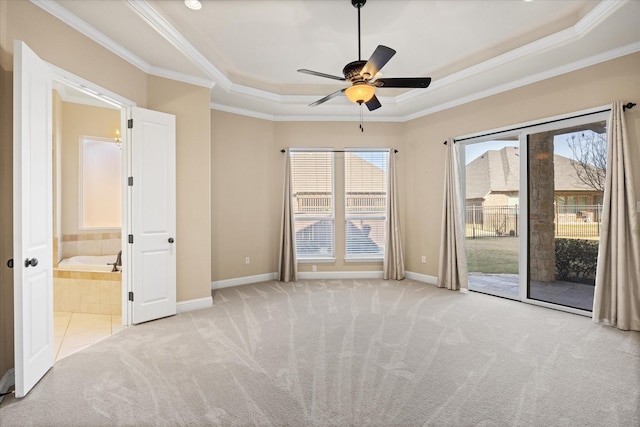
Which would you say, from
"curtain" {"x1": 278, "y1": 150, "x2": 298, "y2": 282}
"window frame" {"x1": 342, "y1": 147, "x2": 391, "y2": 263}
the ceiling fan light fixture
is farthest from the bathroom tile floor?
"window frame" {"x1": 342, "y1": 147, "x2": 391, "y2": 263}

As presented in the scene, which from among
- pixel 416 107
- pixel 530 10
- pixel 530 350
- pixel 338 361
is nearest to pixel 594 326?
pixel 530 350

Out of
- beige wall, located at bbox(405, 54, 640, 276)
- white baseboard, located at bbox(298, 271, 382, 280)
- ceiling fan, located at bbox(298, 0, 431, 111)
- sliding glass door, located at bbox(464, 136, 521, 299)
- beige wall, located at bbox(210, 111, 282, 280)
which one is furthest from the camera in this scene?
white baseboard, located at bbox(298, 271, 382, 280)

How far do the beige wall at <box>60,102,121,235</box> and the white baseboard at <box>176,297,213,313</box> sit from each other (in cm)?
279

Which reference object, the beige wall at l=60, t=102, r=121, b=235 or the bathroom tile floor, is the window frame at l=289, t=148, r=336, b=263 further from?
the beige wall at l=60, t=102, r=121, b=235

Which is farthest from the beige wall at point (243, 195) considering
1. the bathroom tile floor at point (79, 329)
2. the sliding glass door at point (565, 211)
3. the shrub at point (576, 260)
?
the shrub at point (576, 260)

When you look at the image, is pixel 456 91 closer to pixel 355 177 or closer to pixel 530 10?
pixel 530 10

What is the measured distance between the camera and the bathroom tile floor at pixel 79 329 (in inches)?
126

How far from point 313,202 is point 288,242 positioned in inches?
34.8

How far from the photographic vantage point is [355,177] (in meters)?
6.06

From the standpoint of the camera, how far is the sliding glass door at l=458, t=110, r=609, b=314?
397cm

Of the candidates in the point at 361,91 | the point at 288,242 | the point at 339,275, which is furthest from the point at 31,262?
the point at 339,275

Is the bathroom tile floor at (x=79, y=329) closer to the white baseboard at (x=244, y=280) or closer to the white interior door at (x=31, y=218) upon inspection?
the white interior door at (x=31, y=218)

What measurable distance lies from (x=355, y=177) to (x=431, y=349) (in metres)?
3.61

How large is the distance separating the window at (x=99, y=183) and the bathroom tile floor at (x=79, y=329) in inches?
79.6
